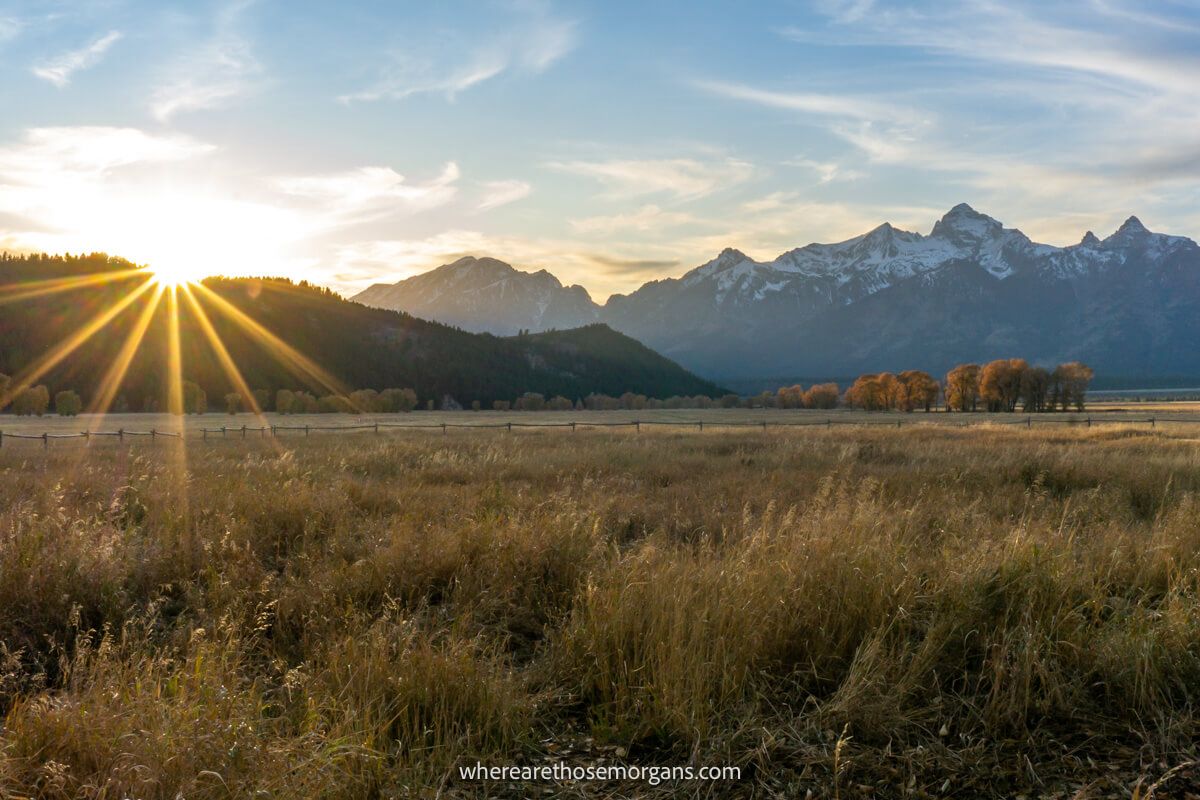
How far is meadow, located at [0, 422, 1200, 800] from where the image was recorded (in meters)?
3.20

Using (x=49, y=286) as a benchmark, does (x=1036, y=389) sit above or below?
below

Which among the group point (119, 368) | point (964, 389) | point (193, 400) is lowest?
point (193, 400)

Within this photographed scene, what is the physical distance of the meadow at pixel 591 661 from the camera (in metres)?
→ 3.20

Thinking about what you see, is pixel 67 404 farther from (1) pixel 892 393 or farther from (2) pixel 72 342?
(1) pixel 892 393

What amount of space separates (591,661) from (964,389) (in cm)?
12184

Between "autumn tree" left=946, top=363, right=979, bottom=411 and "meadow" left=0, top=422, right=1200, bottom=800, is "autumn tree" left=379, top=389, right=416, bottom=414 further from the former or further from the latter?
"meadow" left=0, top=422, right=1200, bottom=800

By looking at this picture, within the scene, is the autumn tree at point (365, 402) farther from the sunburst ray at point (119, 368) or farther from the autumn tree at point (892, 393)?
the autumn tree at point (892, 393)

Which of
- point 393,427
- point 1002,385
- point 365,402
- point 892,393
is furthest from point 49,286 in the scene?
point 1002,385

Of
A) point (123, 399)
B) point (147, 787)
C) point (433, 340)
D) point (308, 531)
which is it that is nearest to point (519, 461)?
point (308, 531)

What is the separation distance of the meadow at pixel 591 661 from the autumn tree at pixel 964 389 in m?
116

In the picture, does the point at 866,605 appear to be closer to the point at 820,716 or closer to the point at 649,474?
the point at 820,716

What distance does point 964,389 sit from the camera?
11200 centimetres

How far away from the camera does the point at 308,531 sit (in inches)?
294

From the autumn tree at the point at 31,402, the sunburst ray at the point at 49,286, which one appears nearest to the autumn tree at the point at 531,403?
the autumn tree at the point at 31,402
